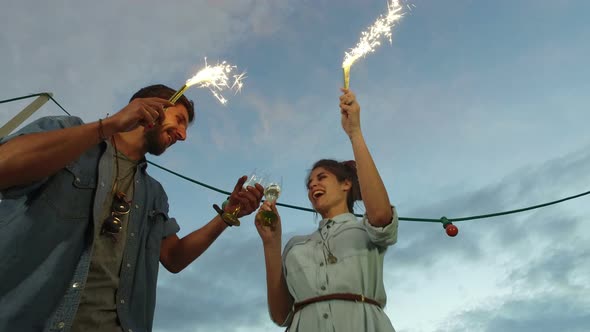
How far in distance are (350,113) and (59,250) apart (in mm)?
2004

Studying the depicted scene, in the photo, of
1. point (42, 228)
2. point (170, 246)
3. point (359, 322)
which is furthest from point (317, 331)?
point (42, 228)

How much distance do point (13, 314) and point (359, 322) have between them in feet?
5.90

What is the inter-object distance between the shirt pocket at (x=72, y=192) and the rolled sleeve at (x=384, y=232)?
5.55 feet

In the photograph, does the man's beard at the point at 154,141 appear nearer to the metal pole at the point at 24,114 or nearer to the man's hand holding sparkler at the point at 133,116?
the man's hand holding sparkler at the point at 133,116

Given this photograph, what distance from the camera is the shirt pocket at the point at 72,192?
2.65 metres

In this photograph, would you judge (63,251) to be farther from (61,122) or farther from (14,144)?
(61,122)

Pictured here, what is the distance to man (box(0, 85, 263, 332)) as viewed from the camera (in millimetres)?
2400

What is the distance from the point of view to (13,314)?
2299 millimetres

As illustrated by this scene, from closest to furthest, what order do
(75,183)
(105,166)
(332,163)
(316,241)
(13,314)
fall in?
(13,314), (75,183), (105,166), (316,241), (332,163)

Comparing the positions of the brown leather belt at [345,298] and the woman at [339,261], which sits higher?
Result: the woman at [339,261]

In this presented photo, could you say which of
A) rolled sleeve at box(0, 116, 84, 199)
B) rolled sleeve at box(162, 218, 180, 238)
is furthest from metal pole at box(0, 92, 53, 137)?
rolled sleeve at box(0, 116, 84, 199)

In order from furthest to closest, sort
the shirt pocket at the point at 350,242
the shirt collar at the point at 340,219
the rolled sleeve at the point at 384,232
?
the shirt collar at the point at 340,219 < the shirt pocket at the point at 350,242 < the rolled sleeve at the point at 384,232

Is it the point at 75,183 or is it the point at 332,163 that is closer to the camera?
the point at 75,183

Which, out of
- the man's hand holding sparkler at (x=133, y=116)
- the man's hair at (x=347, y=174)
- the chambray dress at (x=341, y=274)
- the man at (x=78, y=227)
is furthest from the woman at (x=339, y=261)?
the man's hand holding sparkler at (x=133, y=116)
